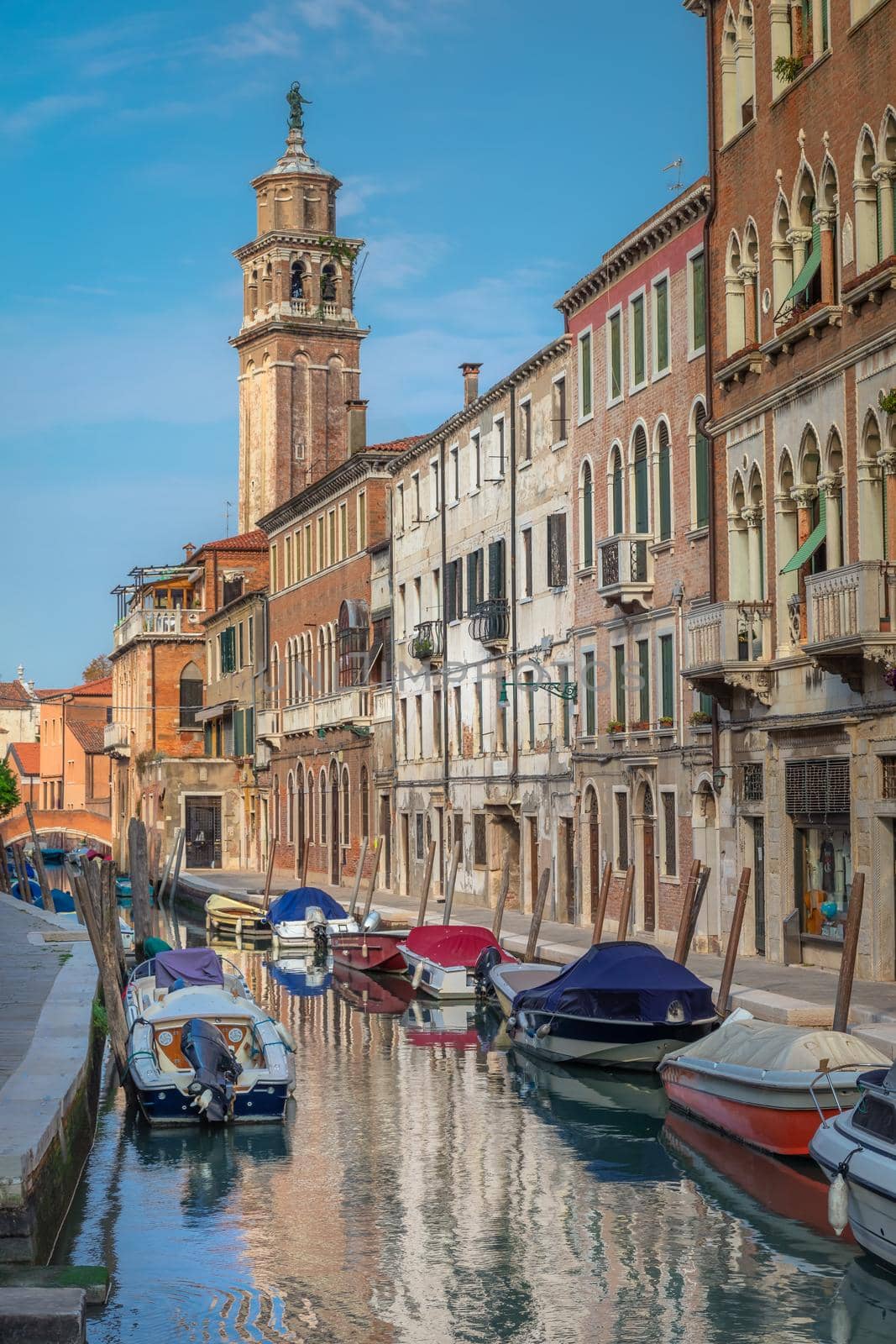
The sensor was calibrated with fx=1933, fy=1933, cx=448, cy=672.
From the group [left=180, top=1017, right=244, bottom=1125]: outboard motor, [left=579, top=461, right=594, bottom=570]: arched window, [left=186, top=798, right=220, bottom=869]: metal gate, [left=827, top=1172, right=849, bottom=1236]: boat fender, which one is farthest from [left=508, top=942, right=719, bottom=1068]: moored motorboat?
[left=186, top=798, right=220, bottom=869]: metal gate

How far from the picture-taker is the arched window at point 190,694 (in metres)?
72.2

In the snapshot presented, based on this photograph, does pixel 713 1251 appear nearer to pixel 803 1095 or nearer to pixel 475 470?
pixel 803 1095

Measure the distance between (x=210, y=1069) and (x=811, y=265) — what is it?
12.4 metres

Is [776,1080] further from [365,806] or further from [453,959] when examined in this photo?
[365,806]

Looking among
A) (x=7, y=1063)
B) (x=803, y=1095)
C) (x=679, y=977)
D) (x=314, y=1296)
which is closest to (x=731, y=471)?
(x=679, y=977)

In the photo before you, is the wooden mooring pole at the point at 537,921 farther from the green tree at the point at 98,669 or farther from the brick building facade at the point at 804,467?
the green tree at the point at 98,669

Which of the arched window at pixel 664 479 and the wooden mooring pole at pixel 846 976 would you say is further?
the arched window at pixel 664 479

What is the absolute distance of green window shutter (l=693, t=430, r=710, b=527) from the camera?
2745cm

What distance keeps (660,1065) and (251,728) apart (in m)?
44.9

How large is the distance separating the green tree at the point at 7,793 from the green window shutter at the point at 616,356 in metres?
73.4

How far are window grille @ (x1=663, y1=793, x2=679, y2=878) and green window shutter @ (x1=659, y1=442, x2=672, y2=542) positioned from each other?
3.98 meters

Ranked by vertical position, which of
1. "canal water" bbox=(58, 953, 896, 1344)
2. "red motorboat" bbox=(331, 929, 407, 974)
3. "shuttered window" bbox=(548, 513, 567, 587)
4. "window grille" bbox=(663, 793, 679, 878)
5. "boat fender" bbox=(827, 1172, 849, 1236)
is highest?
"shuttered window" bbox=(548, 513, 567, 587)

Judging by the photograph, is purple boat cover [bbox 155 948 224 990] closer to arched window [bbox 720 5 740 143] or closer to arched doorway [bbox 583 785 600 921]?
arched doorway [bbox 583 785 600 921]

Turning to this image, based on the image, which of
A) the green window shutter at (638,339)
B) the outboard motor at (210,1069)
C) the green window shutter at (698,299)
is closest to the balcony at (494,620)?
the green window shutter at (638,339)
